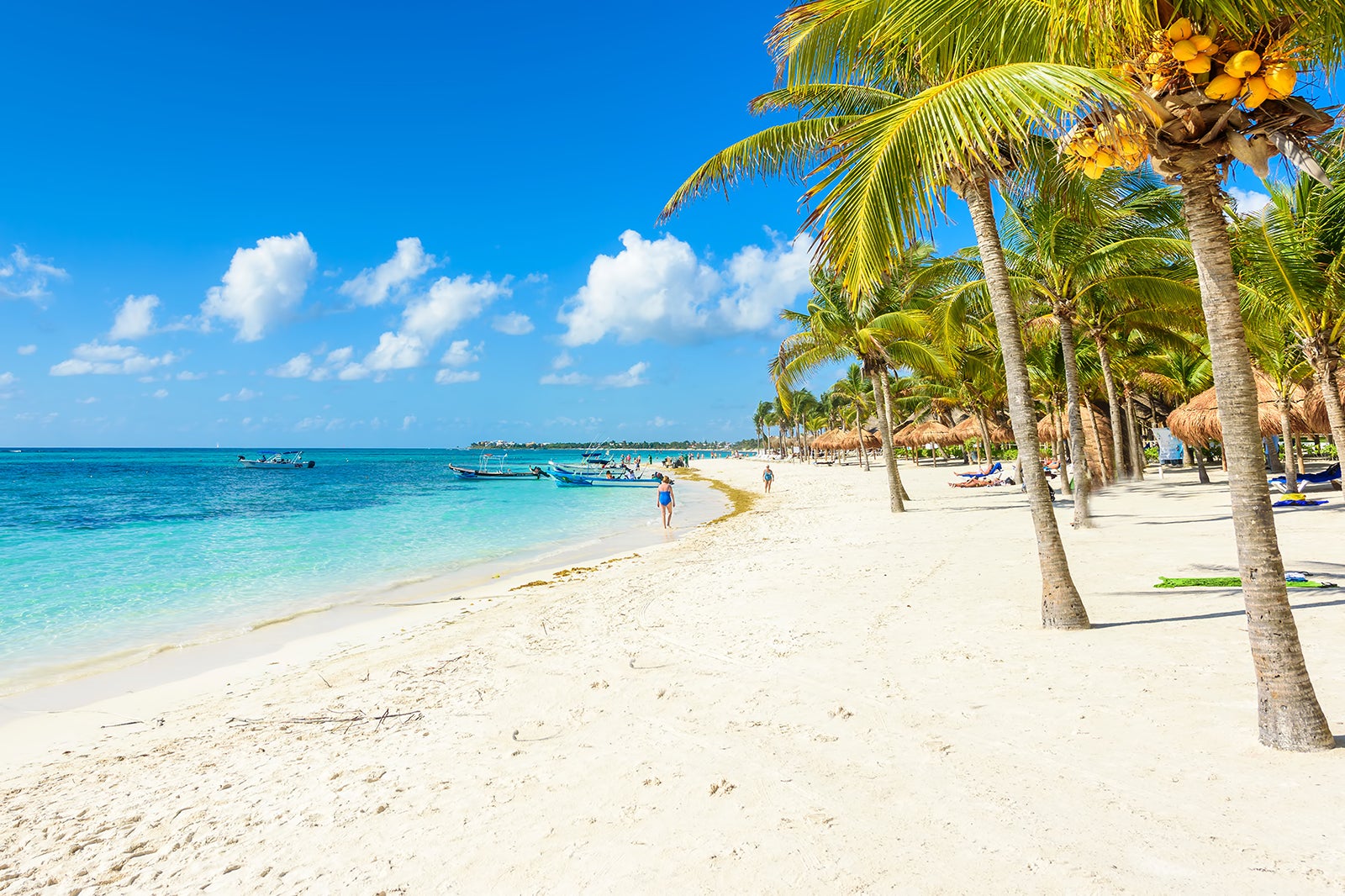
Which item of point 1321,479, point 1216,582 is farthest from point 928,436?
point 1216,582

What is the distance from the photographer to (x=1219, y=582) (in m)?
6.60

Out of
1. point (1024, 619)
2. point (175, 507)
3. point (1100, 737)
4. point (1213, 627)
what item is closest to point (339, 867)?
point (1100, 737)

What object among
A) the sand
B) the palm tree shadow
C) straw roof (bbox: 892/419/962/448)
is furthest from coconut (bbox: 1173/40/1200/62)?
straw roof (bbox: 892/419/962/448)

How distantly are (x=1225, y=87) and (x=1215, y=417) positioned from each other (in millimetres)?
19878

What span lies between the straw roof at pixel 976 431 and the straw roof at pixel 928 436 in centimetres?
33

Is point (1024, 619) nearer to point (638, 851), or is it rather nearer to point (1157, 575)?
point (1157, 575)

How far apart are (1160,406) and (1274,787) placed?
39.8 m

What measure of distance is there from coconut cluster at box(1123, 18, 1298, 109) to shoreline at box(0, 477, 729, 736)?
10.3 meters

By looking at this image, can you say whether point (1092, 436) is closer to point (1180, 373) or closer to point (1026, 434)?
point (1180, 373)

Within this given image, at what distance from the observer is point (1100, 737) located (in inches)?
141

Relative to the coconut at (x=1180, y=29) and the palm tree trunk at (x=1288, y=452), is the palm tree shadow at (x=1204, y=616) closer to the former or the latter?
the coconut at (x=1180, y=29)

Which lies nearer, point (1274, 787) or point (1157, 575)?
point (1274, 787)

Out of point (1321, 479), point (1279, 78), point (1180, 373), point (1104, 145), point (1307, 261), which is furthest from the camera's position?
point (1180, 373)

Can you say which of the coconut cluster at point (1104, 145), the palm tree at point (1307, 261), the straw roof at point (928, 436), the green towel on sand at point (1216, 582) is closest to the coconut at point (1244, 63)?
the coconut cluster at point (1104, 145)
